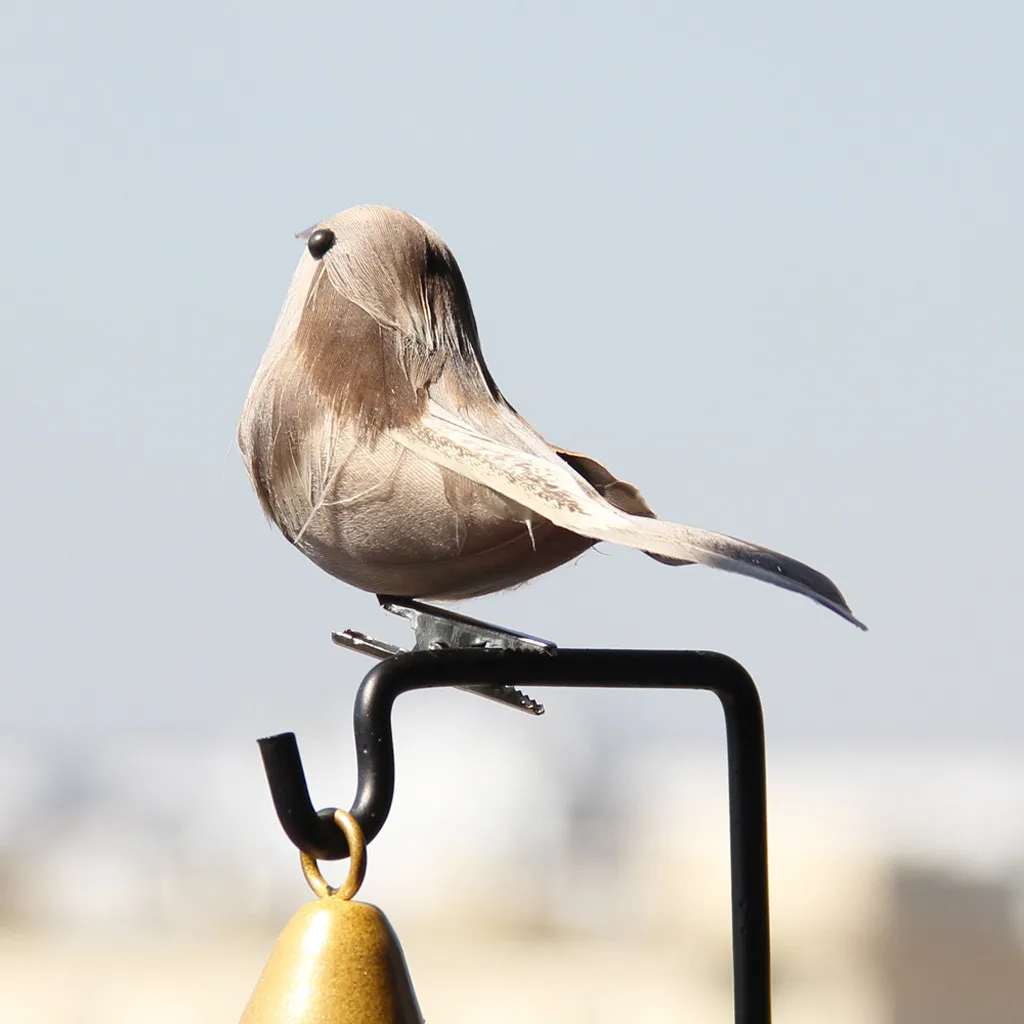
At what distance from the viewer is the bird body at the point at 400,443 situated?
664 millimetres

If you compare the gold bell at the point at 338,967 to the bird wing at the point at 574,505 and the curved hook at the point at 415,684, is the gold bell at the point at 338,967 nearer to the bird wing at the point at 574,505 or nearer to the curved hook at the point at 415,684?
the curved hook at the point at 415,684

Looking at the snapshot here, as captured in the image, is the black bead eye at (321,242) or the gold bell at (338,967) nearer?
the gold bell at (338,967)

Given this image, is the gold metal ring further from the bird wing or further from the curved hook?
the bird wing

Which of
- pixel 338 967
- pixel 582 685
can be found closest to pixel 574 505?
pixel 582 685

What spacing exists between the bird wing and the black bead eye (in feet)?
0.30

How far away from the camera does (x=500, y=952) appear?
3551 mm

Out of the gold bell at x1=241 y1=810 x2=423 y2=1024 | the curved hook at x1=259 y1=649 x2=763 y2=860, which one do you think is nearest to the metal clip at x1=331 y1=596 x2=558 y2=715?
the curved hook at x1=259 y1=649 x2=763 y2=860

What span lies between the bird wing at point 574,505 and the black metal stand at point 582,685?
0.07 metres

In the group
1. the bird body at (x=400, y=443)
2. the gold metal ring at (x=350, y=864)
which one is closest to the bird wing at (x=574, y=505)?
the bird body at (x=400, y=443)

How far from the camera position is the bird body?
0.66 metres

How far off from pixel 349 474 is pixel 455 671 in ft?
0.33

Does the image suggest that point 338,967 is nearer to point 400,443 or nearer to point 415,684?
point 415,684

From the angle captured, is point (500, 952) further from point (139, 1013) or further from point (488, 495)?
point (488, 495)

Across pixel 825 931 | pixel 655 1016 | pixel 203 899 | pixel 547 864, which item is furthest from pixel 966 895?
pixel 203 899
